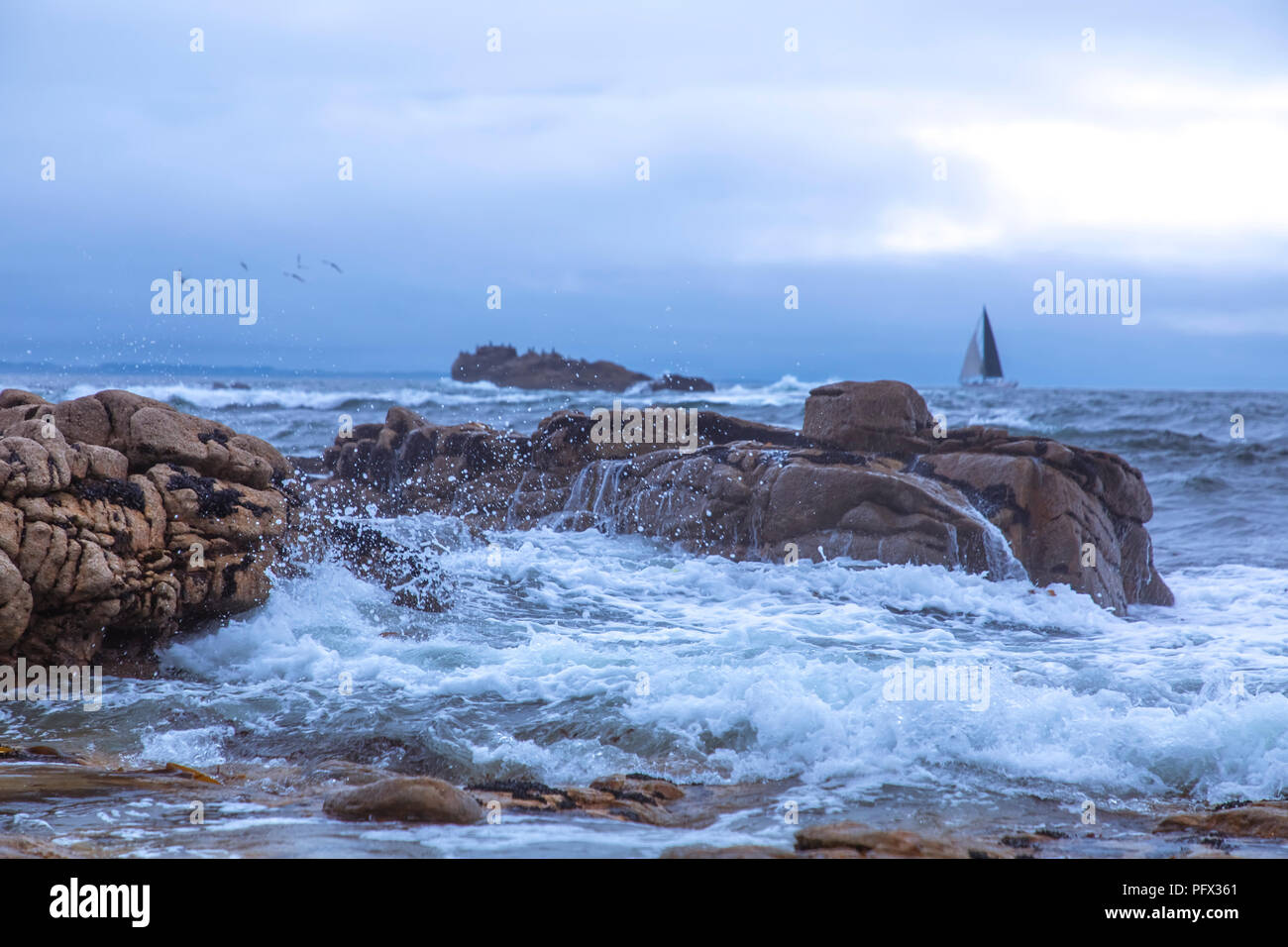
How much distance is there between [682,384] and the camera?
6675 centimetres

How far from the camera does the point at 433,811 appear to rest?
518 cm

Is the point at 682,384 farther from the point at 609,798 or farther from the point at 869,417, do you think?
the point at 609,798

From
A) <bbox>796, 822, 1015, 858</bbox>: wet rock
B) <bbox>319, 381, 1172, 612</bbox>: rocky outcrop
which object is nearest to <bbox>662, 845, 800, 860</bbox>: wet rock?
<bbox>796, 822, 1015, 858</bbox>: wet rock

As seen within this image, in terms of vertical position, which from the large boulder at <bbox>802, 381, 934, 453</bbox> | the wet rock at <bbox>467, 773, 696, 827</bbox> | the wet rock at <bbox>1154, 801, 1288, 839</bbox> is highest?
the large boulder at <bbox>802, 381, 934, 453</bbox>

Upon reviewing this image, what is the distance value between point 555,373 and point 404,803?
6457cm

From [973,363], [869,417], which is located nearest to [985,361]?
[973,363]

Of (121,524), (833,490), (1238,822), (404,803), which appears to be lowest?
(1238,822)

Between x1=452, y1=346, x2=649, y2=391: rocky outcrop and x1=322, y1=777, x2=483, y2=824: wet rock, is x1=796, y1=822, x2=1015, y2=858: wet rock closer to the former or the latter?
x1=322, y1=777, x2=483, y2=824: wet rock

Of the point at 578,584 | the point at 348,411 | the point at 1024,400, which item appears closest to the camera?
the point at 578,584

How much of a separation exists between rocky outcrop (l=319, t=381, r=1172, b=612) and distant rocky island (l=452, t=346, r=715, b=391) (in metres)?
46.9

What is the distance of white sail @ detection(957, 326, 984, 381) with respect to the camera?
→ 7269cm
